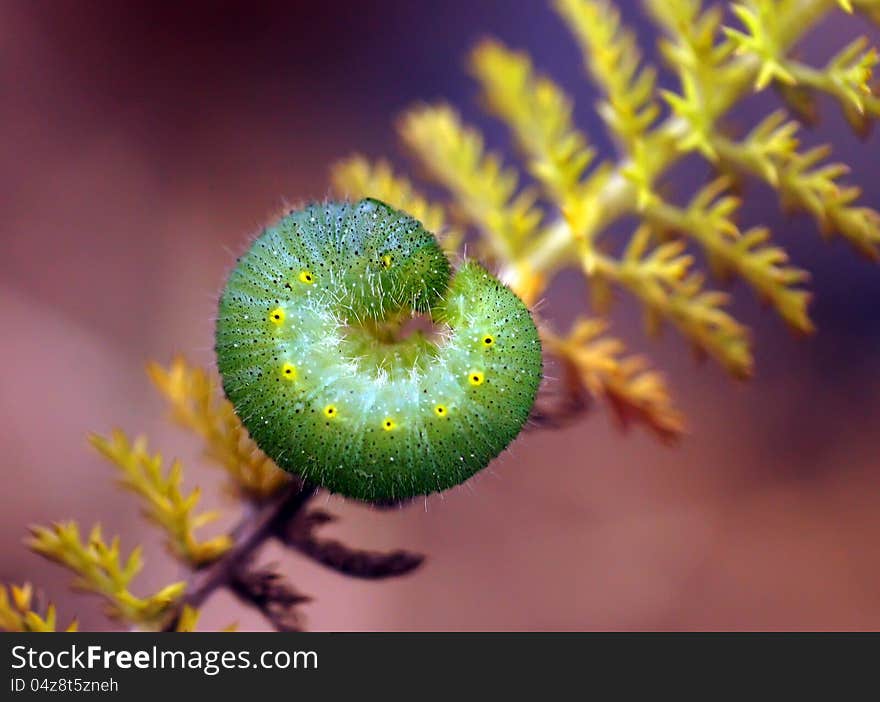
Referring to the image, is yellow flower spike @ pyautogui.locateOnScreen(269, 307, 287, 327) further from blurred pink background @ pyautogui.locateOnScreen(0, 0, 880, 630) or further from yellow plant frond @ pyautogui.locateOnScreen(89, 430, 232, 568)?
blurred pink background @ pyautogui.locateOnScreen(0, 0, 880, 630)

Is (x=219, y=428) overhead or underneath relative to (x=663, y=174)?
underneath

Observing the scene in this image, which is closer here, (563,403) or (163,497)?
(163,497)

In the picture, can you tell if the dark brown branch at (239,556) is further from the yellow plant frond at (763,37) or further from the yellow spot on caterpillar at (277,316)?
the yellow plant frond at (763,37)

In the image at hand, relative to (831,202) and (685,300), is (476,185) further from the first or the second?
(831,202)

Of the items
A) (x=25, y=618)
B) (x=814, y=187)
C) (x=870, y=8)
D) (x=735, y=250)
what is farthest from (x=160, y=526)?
(x=870, y=8)

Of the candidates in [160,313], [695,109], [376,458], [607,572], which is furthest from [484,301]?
[160,313]

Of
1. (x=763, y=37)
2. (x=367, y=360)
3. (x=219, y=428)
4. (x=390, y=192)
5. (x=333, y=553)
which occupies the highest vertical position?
(x=390, y=192)

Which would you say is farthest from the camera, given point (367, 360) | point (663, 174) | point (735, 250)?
point (663, 174)
